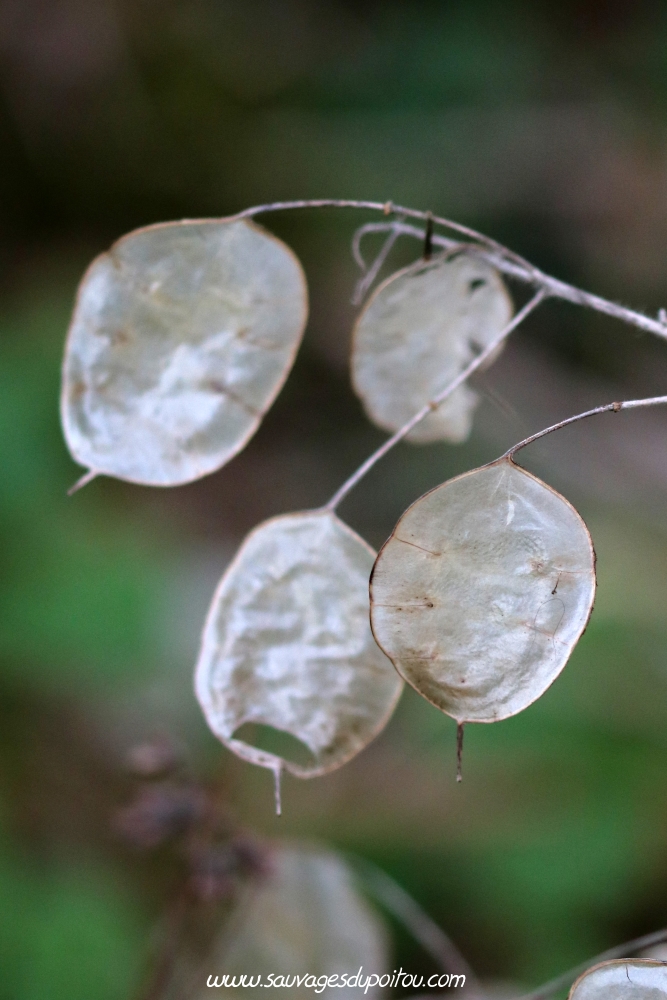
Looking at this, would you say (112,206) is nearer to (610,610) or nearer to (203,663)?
(610,610)

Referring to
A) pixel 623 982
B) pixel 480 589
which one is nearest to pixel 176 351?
pixel 480 589

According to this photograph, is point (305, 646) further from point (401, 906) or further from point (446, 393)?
point (401, 906)

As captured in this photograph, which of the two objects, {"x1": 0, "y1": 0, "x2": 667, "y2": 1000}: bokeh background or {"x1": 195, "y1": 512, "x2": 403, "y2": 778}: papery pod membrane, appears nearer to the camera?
{"x1": 195, "y1": 512, "x2": 403, "y2": 778}: papery pod membrane

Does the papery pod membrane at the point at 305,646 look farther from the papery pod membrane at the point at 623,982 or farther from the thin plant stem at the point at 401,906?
the thin plant stem at the point at 401,906

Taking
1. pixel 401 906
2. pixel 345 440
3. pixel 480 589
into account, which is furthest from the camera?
pixel 345 440

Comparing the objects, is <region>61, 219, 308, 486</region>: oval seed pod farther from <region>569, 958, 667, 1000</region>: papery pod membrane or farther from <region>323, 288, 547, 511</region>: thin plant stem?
<region>569, 958, 667, 1000</region>: papery pod membrane

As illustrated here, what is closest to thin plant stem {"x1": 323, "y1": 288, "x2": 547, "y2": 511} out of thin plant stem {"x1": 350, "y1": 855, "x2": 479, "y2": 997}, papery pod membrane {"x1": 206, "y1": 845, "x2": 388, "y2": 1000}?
papery pod membrane {"x1": 206, "y1": 845, "x2": 388, "y2": 1000}

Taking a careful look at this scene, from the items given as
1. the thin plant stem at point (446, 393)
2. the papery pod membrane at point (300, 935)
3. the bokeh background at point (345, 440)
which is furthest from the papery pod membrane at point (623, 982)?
the bokeh background at point (345, 440)

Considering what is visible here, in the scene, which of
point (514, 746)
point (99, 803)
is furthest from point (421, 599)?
point (99, 803)
